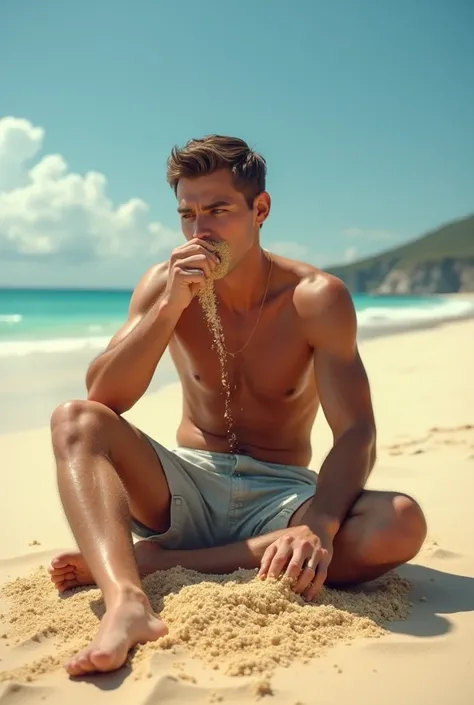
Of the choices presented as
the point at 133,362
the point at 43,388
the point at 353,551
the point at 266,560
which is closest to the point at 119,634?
the point at 266,560

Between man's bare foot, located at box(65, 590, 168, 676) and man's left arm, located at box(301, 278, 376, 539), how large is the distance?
27.1 inches

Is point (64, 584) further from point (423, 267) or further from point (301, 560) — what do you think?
point (423, 267)

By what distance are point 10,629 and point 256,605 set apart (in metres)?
0.85

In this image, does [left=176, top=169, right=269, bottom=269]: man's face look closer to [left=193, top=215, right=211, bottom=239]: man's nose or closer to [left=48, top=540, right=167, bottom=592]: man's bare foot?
[left=193, top=215, right=211, bottom=239]: man's nose

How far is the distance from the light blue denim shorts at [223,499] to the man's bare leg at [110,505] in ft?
0.23

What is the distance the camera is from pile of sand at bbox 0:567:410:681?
2143mm

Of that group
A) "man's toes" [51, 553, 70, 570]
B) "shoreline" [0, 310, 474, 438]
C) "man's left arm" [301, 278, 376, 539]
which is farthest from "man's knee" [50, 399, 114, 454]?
"shoreline" [0, 310, 474, 438]

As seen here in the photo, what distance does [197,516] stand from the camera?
9.94ft

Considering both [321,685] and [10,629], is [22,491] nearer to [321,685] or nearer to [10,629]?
[10,629]

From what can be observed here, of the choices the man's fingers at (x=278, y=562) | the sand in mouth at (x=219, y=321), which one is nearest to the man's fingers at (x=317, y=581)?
the man's fingers at (x=278, y=562)

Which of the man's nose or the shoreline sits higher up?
the man's nose

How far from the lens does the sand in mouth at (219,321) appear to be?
3.12 meters

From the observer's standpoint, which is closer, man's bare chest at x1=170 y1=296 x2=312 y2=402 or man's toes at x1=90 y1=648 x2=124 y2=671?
man's toes at x1=90 y1=648 x2=124 y2=671

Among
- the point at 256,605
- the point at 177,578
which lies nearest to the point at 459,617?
the point at 256,605
